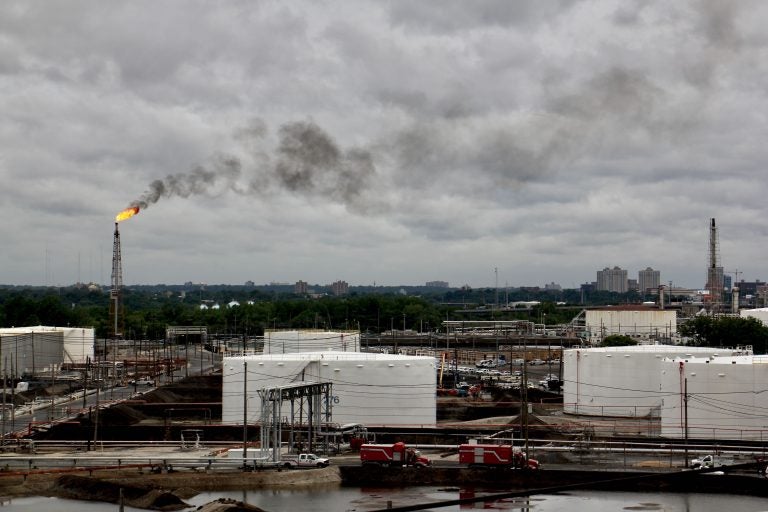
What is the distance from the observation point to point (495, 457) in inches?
1336

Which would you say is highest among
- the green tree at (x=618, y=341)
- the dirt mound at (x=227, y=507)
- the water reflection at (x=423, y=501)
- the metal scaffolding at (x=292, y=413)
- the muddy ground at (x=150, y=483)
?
the green tree at (x=618, y=341)

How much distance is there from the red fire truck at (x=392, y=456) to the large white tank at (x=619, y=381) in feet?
60.5

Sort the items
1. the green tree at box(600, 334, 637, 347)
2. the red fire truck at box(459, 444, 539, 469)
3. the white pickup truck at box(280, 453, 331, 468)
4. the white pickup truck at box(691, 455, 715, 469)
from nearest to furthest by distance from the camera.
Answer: the white pickup truck at box(691, 455, 715, 469)
the red fire truck at box(459, 444, 539, 469)
the white pickup truck at box(280, 453, 331, 468)
the green tree at box(600, 334, 637, 347)

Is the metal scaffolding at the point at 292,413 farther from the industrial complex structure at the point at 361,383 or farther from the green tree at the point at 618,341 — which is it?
the green tree at the point at 618,341

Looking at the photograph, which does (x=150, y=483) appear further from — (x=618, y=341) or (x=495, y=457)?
(x=618, y=341)

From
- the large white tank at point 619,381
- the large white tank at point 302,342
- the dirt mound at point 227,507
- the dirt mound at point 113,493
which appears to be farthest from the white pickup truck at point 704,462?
the large white tank at point 302,342

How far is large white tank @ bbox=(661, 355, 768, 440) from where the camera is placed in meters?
40.4

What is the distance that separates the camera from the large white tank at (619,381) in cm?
5059

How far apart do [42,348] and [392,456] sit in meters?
51.9

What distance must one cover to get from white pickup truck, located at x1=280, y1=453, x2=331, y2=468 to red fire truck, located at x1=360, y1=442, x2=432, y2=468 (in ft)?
4.52

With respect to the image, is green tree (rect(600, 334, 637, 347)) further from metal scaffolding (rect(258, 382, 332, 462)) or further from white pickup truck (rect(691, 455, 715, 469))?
white pickup truck (rect(691, 455, 715, 469))

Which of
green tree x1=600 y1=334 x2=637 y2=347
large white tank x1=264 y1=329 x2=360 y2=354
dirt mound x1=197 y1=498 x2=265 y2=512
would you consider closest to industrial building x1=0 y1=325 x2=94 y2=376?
large white tank x1=264 y1=329 x2=360 y2=354

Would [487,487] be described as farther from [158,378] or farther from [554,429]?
[158,378]

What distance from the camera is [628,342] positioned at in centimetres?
8294
